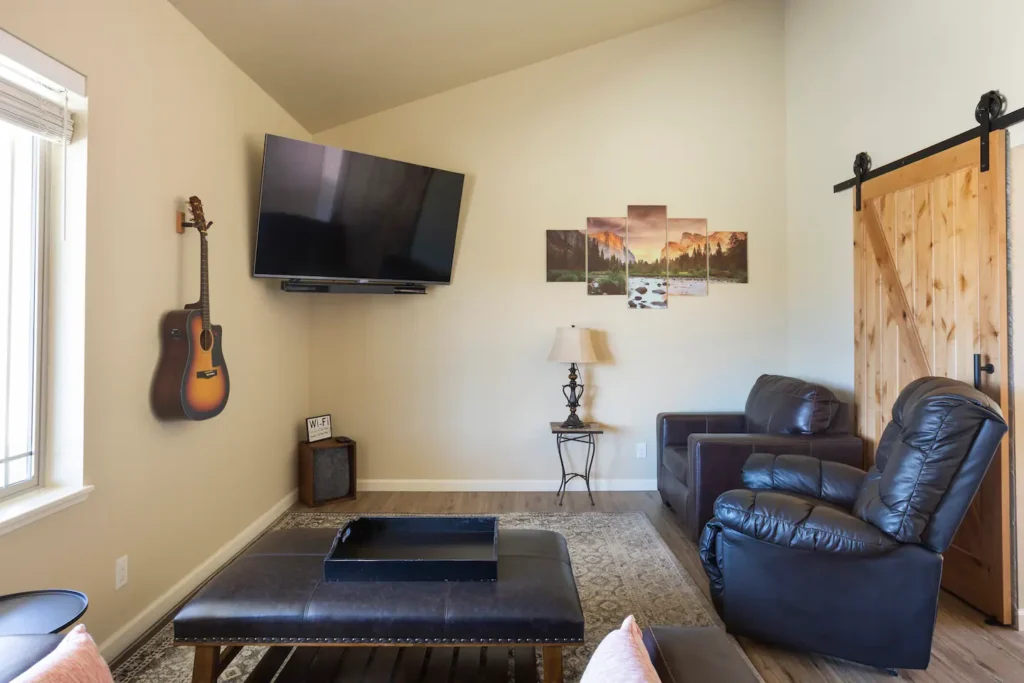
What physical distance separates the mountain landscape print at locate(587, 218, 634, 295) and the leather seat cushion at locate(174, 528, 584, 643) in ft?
8.66

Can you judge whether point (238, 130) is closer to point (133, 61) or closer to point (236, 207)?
point (236, 207)

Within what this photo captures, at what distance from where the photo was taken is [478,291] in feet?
13.0

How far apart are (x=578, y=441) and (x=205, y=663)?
9.36ft

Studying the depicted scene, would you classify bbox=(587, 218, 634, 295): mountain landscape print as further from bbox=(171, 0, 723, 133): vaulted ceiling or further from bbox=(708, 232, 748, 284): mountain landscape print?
bbox=(171, 0, 723, 133): vaulted ceiling

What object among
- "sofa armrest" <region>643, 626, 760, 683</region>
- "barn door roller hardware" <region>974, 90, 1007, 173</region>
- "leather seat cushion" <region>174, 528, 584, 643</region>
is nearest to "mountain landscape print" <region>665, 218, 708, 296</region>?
"barn door roller hardware" <region>974, 90, 1007, 173</region>

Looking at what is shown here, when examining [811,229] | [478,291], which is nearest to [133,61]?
[478,291]

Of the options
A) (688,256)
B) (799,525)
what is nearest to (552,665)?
(799,525)

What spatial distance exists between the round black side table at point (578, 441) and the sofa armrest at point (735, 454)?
886mm

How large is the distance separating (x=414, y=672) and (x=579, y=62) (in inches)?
157

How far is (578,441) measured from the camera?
4.01m

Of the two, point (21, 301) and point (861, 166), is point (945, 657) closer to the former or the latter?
point (861, 166)

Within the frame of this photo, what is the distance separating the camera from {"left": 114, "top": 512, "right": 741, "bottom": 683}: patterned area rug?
192 centimetres

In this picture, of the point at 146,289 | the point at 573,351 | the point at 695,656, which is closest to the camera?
the point at 695,656

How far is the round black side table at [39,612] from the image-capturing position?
4.21 feet
